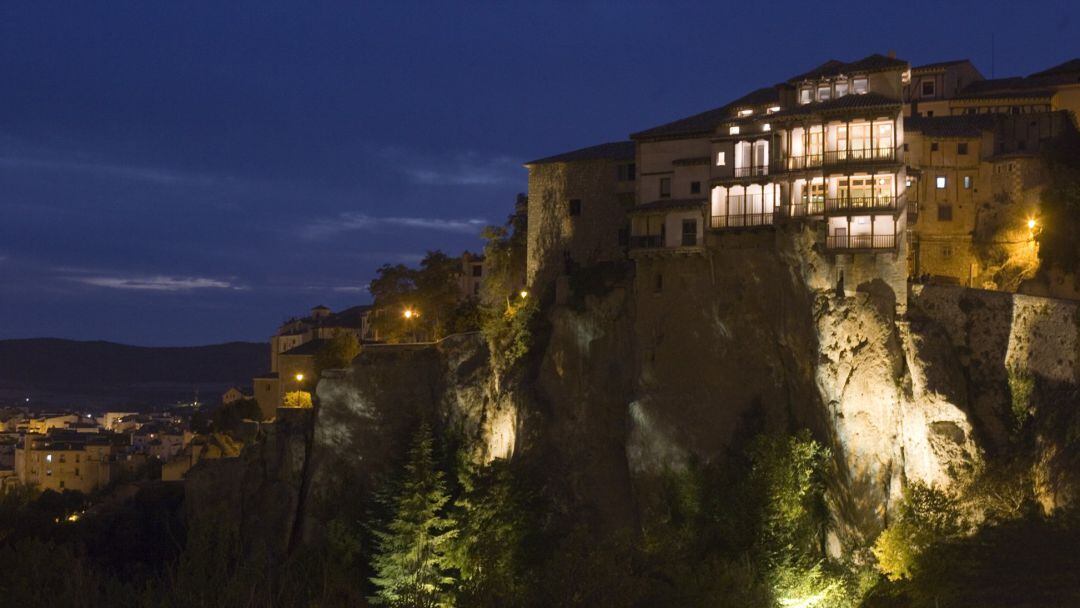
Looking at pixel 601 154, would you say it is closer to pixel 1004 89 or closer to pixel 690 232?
pixel 690 232

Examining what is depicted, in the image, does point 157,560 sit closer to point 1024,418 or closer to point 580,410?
point 580,410

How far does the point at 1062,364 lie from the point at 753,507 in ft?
47.2

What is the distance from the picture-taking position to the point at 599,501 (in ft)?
194

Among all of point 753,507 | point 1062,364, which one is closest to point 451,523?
point 753,507

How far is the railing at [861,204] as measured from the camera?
170ft

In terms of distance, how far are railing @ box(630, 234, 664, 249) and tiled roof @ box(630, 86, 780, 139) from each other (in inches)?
217

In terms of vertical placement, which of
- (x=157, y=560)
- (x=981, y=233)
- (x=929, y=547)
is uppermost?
(x=981, y=233)

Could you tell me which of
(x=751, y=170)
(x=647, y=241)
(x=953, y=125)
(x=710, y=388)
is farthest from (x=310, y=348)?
(x=953, y=125)

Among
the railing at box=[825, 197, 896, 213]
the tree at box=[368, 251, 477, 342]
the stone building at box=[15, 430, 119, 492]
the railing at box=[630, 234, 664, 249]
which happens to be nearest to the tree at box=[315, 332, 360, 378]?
the tree at box=[368, 251, 477, 342]

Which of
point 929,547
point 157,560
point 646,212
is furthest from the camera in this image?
point 157,560

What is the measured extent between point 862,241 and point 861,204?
161 centimetres

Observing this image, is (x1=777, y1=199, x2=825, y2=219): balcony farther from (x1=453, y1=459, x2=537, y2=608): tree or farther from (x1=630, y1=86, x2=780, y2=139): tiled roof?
(x1=453, y1=459, x2=537, y2=608): tree

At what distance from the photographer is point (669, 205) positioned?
57.5 metres

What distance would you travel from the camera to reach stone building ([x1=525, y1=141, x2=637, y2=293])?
2520 inches
